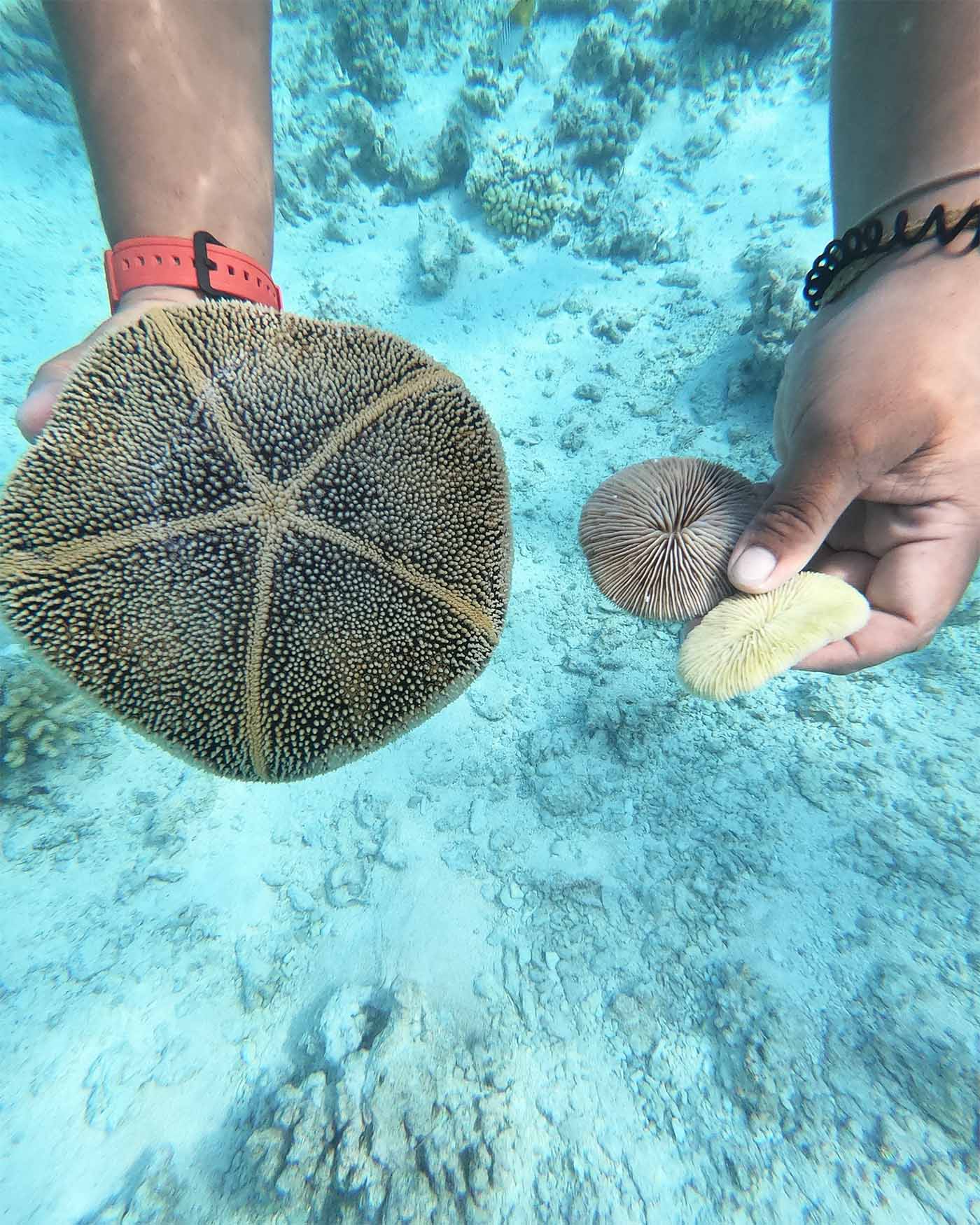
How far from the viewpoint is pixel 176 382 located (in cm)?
174

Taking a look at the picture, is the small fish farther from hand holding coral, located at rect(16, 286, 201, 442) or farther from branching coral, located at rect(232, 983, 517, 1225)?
branching coral, located at rect(232, 983, 517, 1225)

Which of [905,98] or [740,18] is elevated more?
[740,18]

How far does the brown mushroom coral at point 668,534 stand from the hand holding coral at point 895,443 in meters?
0.15

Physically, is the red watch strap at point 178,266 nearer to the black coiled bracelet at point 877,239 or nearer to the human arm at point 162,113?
the human arm at point 162,113

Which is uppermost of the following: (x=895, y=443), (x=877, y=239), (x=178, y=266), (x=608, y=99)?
(x=608, y=99)

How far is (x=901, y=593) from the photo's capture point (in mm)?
2189

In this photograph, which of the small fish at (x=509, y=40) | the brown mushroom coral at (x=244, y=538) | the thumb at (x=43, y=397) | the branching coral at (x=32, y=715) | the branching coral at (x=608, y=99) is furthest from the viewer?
the small fish at (x=509, y=40)

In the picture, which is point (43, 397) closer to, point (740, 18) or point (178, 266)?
point (178, 266)

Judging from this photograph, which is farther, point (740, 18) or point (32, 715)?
point (740, 18)

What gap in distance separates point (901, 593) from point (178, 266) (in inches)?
128

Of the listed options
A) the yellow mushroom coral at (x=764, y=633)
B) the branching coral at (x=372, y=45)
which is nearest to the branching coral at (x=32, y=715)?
the yellow mushroom coral at (x=764, y=633)

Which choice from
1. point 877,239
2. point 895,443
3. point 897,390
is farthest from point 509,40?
point 895,443

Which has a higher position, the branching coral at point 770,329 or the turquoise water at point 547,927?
the branching coral at point 770,329

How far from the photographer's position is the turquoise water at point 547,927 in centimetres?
322
